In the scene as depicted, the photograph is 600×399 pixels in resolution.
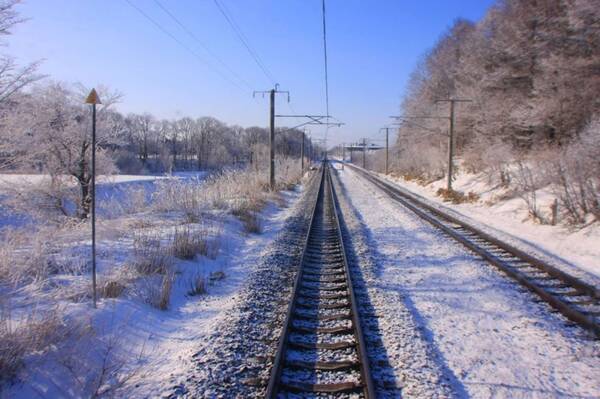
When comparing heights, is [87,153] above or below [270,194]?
above

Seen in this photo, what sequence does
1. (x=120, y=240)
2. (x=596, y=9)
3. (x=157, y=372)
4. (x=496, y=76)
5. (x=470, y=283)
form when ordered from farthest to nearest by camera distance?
(x=496, y=76) < (x=596, y=9) < (x=120, y=240) < (x=470, y=283) < (x=157, y=372)

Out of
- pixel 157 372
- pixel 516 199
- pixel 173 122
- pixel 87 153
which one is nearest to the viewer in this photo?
pixel 157 372

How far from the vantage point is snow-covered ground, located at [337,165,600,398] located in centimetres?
397

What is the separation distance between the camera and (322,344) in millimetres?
4719

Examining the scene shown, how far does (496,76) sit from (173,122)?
10539 cm

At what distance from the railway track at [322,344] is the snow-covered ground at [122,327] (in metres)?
1.03

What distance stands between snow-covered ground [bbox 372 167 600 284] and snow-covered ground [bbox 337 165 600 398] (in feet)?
7.07

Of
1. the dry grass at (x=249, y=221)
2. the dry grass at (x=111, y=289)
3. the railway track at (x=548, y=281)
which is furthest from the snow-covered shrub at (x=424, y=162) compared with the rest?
the dry grass at (x=111, y=289)

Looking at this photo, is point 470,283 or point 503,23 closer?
point 470,283

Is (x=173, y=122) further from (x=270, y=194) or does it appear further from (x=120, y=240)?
(x=120, y=240)

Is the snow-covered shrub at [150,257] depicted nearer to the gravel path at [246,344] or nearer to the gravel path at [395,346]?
the gravel path at [246,344]

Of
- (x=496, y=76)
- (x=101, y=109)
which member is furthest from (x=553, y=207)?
(x=101, y=109)

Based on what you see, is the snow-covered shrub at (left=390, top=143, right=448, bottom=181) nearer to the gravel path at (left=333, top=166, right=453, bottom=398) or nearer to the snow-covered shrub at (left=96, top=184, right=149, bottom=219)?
the snow-covered shrub at (left=96, top=184, right=149, bottom=219)

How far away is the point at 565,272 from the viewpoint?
7.78m
